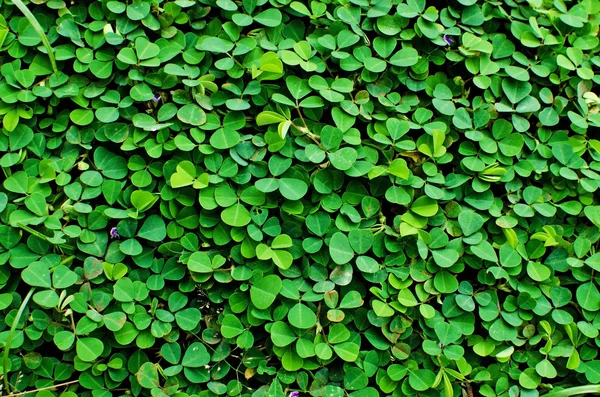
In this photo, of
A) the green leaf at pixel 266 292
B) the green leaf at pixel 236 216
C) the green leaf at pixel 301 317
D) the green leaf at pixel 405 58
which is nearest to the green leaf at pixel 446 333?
the green leaf at pixel 301 317

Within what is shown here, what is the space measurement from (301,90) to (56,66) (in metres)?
0.80

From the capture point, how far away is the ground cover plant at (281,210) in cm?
177

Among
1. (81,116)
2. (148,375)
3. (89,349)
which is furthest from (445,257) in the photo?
(81,116)

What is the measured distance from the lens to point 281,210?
5.97 feet

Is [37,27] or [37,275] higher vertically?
[37,27]

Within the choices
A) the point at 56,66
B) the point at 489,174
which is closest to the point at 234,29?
the point at 56,66

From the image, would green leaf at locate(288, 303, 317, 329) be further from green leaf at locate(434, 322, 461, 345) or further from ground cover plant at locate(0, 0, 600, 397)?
green leaf at locate(434, 322, 461, 345)

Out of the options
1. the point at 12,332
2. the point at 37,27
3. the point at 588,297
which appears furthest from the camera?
the point at 588,297

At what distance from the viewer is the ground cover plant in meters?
1.77

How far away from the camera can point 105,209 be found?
1803 mm

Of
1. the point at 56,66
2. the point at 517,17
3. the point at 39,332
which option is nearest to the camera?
the point at 39,332

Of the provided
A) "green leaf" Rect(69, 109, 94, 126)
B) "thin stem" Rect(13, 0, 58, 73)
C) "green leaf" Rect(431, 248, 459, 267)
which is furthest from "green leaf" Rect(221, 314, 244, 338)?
"thin stem" Rect(13, 0, 58, 73)

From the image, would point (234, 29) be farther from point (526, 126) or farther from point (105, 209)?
point (526, 126)

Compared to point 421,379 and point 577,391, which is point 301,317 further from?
point 577,391
